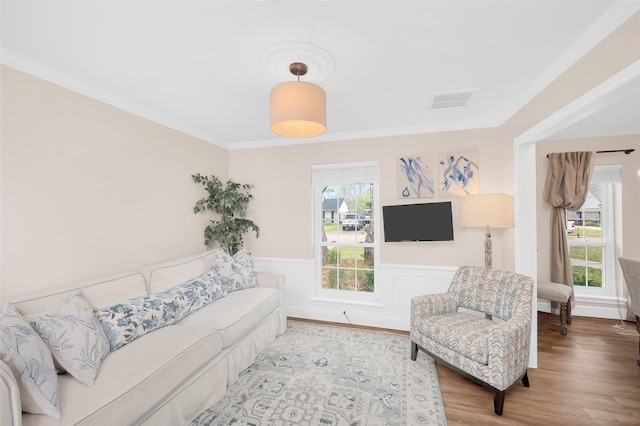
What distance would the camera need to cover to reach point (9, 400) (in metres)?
1.08

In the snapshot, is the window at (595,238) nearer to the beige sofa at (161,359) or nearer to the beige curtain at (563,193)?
the beige curtain at (563,193)

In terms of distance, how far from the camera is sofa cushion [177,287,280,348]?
2.25m

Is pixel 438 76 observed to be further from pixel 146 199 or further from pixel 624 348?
pixel 624 348

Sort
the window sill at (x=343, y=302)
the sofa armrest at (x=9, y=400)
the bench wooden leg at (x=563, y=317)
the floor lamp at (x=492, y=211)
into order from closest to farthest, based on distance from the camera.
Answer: the sofa armrest at (x=9, y=400), the floor lamp at (x=492, y=211), the bench wooden leg at (x=563, y=317), the window sill at (x=343, y=302)

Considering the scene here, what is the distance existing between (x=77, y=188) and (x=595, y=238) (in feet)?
20.6

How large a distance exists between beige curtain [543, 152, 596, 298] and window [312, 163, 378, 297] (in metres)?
2.52

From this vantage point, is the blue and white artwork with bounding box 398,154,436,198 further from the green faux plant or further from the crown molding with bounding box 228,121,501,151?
the green faux plant

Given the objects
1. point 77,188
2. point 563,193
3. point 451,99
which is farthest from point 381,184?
point 77,188

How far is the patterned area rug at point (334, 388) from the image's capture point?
1.89 m

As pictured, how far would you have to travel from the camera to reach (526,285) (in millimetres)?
2309

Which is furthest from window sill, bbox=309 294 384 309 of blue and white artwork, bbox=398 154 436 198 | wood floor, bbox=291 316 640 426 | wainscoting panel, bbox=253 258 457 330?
blue and white artwork, bbox=398 154 436 198

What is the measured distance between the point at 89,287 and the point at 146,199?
108cm

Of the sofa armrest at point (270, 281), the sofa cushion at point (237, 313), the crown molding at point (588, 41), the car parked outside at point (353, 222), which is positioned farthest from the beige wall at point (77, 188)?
the crown molding at point (588, 41)

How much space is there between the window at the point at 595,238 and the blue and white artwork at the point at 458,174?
6.50 ft
